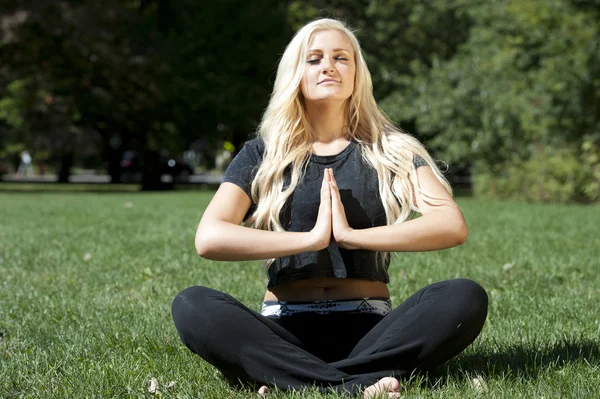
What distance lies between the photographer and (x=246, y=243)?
3213mm

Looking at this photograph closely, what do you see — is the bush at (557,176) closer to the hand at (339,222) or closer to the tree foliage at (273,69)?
the tree foliage at (273,69)

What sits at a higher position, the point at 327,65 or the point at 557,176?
the point at 327,65

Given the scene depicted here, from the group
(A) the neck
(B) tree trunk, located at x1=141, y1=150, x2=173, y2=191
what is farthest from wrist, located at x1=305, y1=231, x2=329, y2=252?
(B) tree trunk, located at x1=141, y1=150, x2=173, y2=191

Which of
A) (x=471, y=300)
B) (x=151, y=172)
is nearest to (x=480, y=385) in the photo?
(x=471, y=300)

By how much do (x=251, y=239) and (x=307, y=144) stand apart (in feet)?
2.30

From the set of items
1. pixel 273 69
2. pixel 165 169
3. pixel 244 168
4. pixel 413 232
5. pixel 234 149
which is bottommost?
pixel 165 169

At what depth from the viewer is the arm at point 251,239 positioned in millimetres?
3171

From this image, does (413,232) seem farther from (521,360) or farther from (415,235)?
(521,360)

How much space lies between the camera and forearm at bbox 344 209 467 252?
3215 millimetres

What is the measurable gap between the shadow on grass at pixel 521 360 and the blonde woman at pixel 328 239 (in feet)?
0.92

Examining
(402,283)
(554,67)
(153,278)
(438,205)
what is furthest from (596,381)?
(554,67)

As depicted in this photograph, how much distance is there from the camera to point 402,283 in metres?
6.36

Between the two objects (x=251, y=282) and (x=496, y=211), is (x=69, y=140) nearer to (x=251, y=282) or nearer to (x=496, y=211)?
(x=496, y=211)

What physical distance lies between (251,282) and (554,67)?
1662cm
